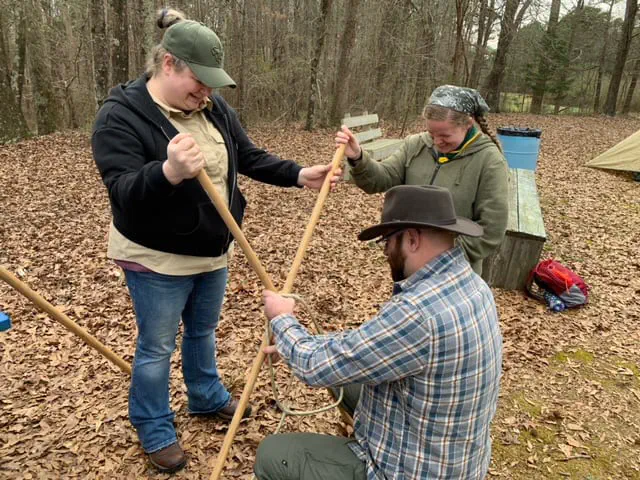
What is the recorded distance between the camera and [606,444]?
3480 millimetres

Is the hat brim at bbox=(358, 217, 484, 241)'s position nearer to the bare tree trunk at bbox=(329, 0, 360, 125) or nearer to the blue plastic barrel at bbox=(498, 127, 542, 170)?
the blue plastic barrel at bbox=(498, 127, 542, 170)

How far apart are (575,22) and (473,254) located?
108 ft

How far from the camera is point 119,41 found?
10.2m

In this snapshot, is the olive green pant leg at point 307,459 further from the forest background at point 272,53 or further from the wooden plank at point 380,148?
the forest background at point 272,53

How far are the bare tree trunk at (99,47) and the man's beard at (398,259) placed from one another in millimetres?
10372

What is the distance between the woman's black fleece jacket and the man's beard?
991 mm

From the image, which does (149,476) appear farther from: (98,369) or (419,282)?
(419,282)

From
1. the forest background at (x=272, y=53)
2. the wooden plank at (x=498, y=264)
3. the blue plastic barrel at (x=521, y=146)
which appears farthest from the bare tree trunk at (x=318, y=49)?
the wooden plank at (x=498, y=264)

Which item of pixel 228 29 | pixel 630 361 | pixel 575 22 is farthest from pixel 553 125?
pixel 630 361

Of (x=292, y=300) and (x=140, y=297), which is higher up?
(x=292, y=300)

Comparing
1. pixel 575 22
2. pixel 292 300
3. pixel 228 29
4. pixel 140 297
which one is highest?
pixel 575 22

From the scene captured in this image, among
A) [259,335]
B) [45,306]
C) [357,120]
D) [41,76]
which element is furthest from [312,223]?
[41,76]

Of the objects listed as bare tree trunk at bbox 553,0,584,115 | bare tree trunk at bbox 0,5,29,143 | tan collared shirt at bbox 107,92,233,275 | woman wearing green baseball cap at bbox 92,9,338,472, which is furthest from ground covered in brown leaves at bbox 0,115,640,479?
bare tree trunk at bbox 553,0,584,115

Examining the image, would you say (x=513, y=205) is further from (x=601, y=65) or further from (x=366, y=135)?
(x=601, y=65)
